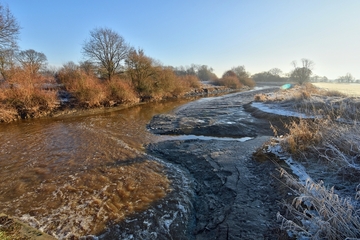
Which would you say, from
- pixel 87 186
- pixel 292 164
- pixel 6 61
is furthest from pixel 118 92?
pixel 292 164

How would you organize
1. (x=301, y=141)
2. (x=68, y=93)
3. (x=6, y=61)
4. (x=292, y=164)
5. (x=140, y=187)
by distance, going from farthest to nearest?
(x=68, y=93) < (x=6, y=61) < (x=301, y=141) < (x=292, y=164) < (x=140, y=187)

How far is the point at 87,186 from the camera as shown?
5.09 meters

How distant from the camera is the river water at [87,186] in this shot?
148 inches

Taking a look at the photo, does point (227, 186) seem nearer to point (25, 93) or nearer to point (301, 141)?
point (301, 141)

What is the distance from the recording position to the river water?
375 cm

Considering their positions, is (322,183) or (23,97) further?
(23,97)

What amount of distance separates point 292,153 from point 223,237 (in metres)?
3.86

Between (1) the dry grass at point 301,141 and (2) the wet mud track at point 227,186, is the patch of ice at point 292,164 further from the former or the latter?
(2) the wet mud track at point 227,186

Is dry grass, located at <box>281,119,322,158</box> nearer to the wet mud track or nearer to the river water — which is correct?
the wet mud track

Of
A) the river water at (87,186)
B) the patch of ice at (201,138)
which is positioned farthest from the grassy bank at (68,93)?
the patch of ice at (201,138)

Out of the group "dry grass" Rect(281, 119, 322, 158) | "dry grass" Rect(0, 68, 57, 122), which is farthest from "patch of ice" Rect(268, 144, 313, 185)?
"dry grass" Rect(0, 68, 57, 122)

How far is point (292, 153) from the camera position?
577 centimetres

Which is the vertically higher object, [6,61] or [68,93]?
[6,61]

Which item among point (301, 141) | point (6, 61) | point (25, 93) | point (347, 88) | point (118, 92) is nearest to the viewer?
point (301, 141)
